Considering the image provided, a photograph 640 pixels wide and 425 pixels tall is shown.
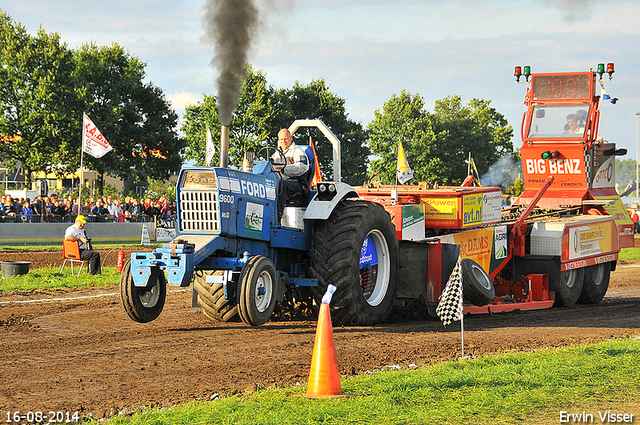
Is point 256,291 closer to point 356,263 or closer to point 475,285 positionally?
point 356,263

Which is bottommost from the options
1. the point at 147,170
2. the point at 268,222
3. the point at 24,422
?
the point at 24,422

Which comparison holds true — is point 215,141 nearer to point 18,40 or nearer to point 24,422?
point 18,40

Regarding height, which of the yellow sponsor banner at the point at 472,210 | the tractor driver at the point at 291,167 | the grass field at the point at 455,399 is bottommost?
the grass field at the point at 455,399

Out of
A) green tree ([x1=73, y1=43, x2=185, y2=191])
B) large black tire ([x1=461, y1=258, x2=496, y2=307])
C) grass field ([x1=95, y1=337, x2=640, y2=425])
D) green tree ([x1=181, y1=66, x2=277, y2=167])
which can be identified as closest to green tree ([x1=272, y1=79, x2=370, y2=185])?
green tree ([x1=181, y1=66, x2=277, y2=167])

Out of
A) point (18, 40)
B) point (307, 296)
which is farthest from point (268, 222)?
point (18, 40)

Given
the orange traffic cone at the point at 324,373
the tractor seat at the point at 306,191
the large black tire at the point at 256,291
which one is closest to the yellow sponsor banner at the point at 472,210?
the tractor seat at the point at 306,191

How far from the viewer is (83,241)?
15.1m

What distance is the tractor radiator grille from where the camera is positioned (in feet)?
25.3

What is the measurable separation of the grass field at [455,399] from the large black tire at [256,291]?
1.72m

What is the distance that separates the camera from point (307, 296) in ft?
29.2

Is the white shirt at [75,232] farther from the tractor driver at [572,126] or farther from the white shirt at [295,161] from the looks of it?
the tractor driver at [572,126]

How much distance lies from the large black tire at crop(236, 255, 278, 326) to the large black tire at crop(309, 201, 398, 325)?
84 cm

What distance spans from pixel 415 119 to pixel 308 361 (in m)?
56.0

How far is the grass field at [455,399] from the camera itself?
15.5 feet
